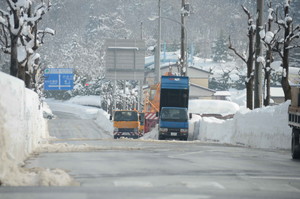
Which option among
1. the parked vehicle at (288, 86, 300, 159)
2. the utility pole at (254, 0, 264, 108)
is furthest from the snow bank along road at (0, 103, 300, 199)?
the utility pole at (254, 0, 264, 108)

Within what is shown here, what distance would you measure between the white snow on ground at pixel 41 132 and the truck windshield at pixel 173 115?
5.08ft

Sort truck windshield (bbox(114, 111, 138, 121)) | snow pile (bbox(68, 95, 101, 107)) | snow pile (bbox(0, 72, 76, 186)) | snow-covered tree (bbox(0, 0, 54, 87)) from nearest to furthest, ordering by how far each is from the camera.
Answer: snow pile (bbox(0, 72, 76, 186)), snow-covered tree (bbox(0, 0, 54, 87)), truck windshield (bbox(114, 111, 138, 121)), snow pile (bbox(68, 95, 101, 107))

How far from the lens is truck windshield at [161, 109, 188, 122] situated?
4150 centimetres

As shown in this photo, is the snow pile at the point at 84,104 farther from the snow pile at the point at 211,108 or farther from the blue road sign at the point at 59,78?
the blue road sign at the point at 59,78

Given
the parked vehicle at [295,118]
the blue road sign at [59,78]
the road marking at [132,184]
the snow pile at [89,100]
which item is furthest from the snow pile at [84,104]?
the road marking at [132,184]

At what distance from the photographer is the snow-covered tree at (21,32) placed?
27.4m

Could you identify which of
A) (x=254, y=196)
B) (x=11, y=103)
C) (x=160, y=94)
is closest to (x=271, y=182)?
(x=254, y=196)

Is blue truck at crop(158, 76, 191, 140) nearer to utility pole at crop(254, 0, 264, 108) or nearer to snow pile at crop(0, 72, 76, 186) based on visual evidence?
utility pole at crop(254, 0, 264, 108)

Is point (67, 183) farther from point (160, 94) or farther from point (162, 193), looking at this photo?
point (160, 94)

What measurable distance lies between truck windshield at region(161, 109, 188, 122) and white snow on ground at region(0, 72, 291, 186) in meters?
1.55

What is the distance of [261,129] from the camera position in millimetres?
27781

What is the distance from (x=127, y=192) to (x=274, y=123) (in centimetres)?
1752

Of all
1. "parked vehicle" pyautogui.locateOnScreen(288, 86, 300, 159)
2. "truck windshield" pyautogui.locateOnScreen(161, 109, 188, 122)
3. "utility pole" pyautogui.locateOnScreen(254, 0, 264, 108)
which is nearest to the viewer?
"parked vehicle" pyautogui.locateOnScreen(288, 86, 300, 159)

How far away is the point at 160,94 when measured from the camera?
151 ft
